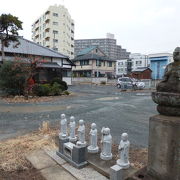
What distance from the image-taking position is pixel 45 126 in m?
4.80

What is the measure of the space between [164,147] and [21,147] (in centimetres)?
295

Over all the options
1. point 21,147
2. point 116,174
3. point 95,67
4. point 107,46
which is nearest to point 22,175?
point 21,147

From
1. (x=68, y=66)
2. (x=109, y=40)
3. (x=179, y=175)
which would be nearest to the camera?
(x=179, y=175)

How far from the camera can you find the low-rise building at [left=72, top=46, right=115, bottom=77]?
3828 cm

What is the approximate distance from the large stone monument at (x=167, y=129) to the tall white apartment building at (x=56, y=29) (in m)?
47.7

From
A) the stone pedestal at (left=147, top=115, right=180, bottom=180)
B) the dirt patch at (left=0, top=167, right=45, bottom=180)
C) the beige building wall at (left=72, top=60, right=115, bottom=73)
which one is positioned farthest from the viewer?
the beige building wall at (left=72, top=60, right=115, bottom=73)

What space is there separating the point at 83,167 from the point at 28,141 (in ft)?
5.78

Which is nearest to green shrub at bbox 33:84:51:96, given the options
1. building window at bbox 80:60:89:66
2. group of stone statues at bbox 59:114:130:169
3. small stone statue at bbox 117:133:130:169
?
group of stone statues at bbox 59:114:130:169

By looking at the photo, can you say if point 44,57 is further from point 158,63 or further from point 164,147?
point 158,63

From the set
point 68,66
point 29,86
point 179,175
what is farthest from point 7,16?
point 179,175

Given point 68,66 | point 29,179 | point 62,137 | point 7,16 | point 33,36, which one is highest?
point 33,36

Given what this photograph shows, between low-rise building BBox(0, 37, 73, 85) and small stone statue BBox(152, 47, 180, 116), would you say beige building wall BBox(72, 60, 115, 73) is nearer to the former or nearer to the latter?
low-rise building BBox(0, 37, 73, 85)

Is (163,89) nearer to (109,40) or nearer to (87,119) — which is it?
(87,119)

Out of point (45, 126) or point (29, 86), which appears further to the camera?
point (29, 86)
